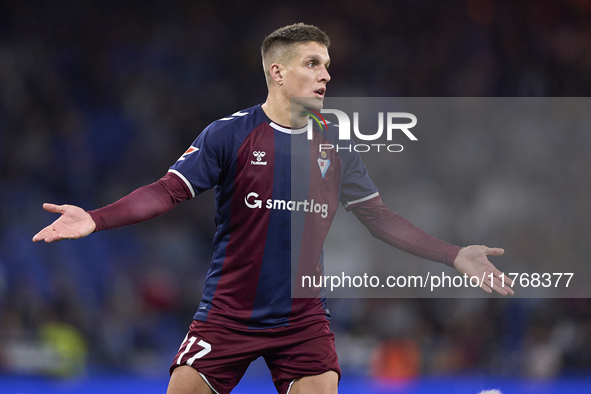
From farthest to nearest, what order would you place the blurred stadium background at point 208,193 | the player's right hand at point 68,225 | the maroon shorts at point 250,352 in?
1. the blurred stadium background at point 208,193
2. the maroon shorts at point 250,352
3. the player's right hand at point 68,225

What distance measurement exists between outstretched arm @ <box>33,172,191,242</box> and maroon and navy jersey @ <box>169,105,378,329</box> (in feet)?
0.29

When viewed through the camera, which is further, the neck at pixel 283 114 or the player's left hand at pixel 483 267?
the neck at pixel 283 114

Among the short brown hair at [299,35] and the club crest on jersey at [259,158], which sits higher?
the short brown hair at [299,35]

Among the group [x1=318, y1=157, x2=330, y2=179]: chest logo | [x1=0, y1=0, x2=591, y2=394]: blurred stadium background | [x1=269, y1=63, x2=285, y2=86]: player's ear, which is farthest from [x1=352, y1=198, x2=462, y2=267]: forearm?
[x1=0, y1=0, x2=591, y2=394]: blurred stadium background

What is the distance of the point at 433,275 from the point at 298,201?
2.84 meters

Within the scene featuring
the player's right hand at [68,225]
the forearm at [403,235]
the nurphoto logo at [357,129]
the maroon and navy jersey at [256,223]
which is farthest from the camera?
the nurphoto logo at [357,129]

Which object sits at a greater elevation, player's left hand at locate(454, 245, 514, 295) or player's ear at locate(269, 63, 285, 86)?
player's ear at locate(269, 63, 285, 86)

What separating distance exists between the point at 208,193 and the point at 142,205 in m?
5.11

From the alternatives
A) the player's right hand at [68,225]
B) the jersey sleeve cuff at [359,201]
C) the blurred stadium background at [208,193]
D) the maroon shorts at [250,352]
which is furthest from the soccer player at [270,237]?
the blurred stadium background at [208,193]

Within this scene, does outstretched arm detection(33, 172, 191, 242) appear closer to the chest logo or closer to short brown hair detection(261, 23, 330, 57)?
the chest logo

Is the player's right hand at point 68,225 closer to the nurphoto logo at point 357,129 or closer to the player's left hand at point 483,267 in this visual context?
the nurphoto logo at point 357,129

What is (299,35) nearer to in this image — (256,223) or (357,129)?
(357,129)

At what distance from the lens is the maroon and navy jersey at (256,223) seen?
3.07 metres

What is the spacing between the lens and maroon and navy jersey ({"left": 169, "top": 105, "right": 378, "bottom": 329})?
3.07m
